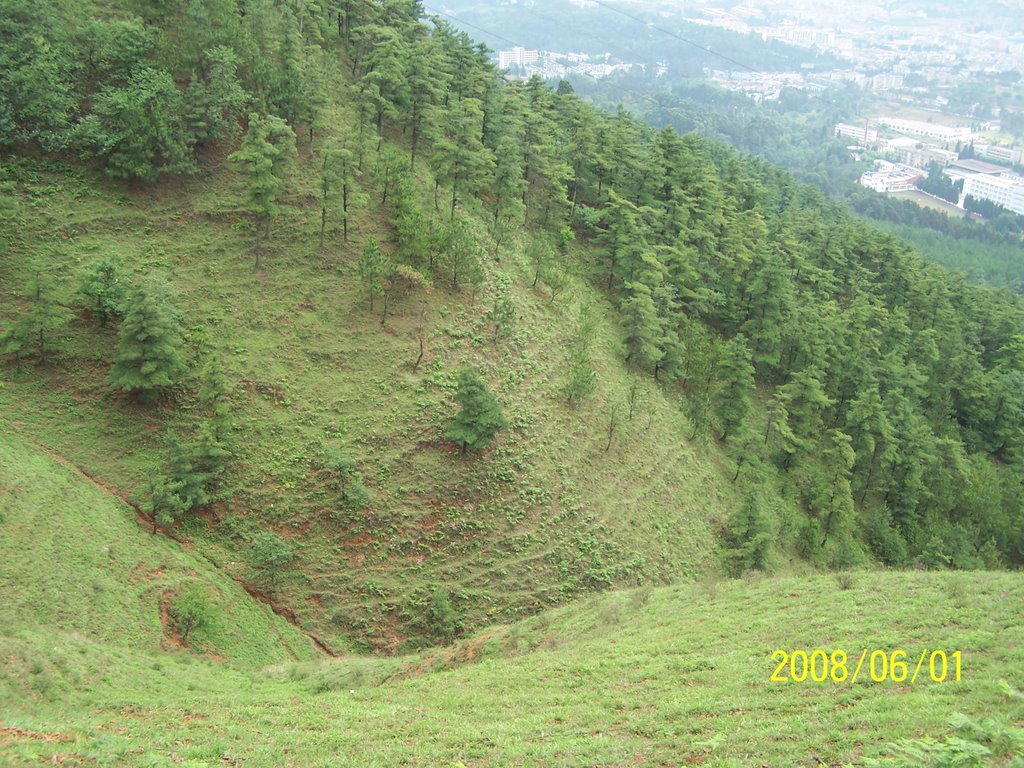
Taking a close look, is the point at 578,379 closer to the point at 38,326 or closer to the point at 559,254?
the point at 559,254

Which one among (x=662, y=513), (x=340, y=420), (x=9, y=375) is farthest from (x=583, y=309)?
(x=9, y=375)

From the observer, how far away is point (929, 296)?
5391cm

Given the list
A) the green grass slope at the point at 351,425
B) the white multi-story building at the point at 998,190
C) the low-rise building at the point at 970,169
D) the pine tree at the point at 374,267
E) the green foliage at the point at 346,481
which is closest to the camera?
the green grass slope at the point at 351,425

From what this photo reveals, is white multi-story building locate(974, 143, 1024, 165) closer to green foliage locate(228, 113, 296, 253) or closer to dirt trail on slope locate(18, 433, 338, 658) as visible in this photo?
green foliage locate(228, 113, 296, 253)

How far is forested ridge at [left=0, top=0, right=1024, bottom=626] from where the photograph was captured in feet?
100

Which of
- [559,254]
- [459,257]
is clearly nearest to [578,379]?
[459,257]

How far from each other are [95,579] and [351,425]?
9903 mm

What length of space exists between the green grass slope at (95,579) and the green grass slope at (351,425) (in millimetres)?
1178

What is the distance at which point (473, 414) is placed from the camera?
88.4 feet

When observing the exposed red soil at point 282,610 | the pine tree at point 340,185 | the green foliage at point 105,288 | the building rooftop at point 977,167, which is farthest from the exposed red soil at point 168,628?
the building rooftop at point 977,167

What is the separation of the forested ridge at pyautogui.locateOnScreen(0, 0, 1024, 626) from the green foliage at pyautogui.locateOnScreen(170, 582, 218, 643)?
11.1 feet

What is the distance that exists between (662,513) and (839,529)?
503 inches

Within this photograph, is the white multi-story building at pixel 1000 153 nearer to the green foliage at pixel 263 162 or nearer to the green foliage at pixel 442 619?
the green foliage at pixel 263 162
